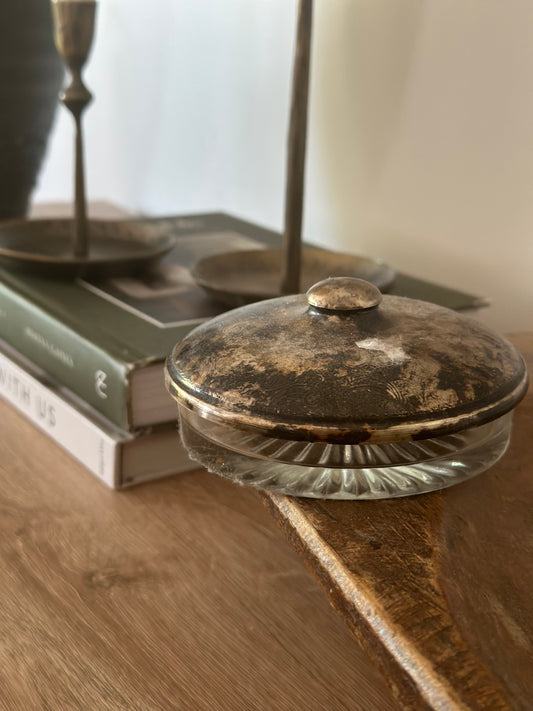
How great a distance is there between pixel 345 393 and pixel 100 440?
0.29 meters

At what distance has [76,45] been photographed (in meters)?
0.74

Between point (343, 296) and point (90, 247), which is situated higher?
point (343, 296)

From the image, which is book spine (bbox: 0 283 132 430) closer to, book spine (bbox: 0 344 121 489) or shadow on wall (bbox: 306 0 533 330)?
book spine (bbox: 0 344 121 489)

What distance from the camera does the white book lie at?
604mm

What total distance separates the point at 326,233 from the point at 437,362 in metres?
0.60

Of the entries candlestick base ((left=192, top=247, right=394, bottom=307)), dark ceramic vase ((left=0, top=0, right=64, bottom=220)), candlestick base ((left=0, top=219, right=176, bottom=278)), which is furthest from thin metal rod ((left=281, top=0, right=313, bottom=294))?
dark ceramic vase ((left=0, top=0, right=64, bottom=220))

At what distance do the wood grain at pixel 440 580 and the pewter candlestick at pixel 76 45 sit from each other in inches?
19.1

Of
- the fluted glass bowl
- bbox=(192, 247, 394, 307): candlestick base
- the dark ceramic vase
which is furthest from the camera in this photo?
the dark ceramic vase

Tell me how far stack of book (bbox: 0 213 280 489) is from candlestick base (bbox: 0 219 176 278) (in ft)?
0.04

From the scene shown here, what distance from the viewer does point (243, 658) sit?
0.45 meters

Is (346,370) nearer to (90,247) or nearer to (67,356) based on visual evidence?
(67,356)

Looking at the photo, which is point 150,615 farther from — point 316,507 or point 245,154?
point 245,154

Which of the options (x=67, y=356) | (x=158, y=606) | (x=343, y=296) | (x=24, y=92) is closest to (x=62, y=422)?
(x=67, y=356)

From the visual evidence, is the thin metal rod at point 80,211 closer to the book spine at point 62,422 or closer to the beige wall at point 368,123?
the book spine at point 62,422
